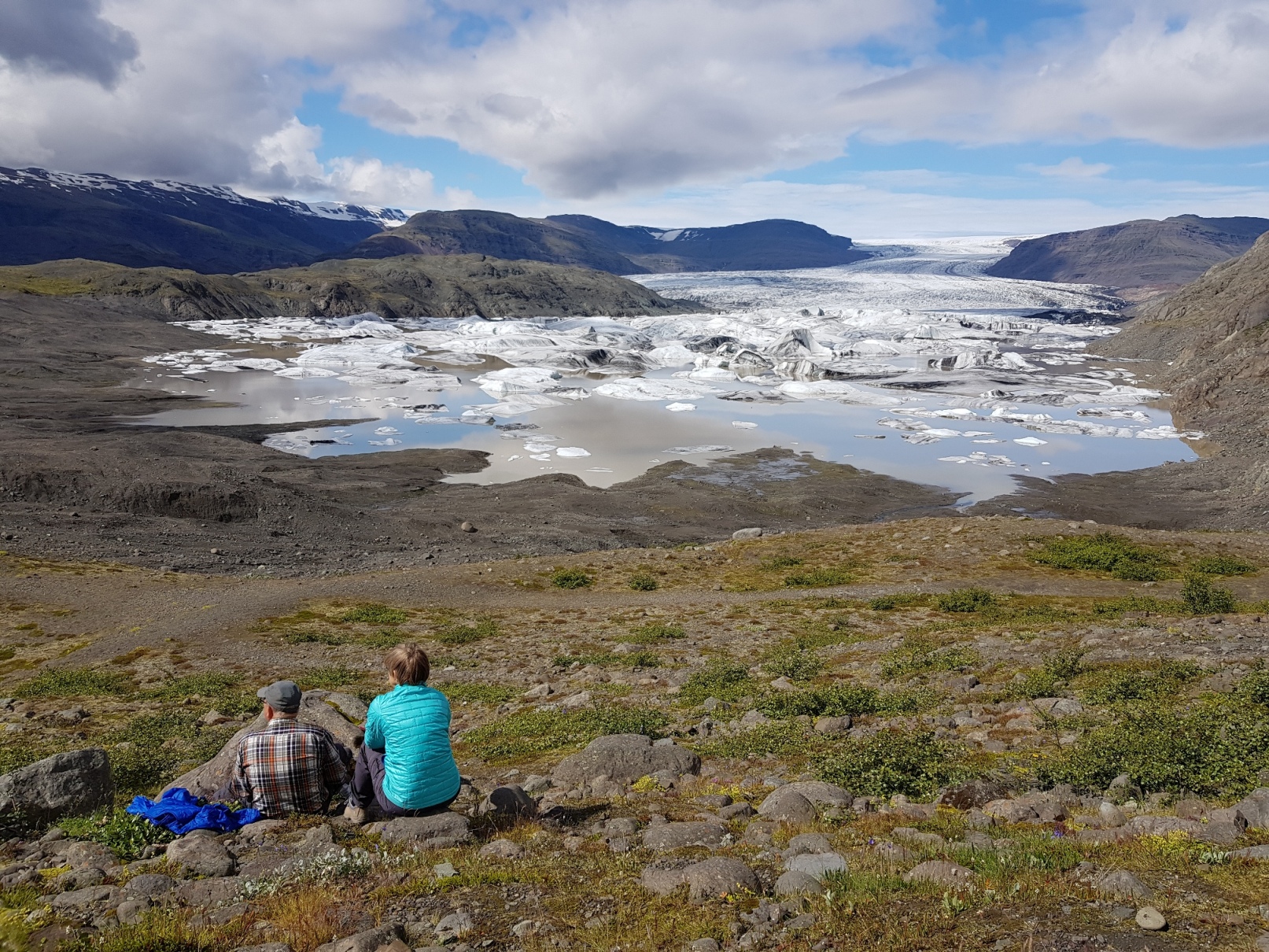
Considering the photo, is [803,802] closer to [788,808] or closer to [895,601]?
[788,808]

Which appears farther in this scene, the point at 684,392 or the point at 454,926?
the point at 684,392

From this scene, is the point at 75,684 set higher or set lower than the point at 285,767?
lower

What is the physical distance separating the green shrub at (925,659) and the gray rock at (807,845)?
7226mm

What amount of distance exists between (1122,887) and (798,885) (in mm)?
1952

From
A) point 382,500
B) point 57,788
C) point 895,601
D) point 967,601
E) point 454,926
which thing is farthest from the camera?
point 382,500

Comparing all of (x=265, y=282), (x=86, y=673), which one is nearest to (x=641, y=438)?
(x=86, y=673)

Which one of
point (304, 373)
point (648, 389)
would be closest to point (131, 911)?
point (648, 389)

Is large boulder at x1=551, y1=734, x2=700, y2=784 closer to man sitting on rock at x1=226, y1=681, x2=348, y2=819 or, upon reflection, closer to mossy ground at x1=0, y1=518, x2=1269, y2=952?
mossy ground at x1=0, y1=518, x2=1269, y2=952

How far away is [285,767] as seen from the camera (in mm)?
7121

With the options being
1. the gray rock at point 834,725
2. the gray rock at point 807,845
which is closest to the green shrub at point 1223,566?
the gray rock at point 834,725

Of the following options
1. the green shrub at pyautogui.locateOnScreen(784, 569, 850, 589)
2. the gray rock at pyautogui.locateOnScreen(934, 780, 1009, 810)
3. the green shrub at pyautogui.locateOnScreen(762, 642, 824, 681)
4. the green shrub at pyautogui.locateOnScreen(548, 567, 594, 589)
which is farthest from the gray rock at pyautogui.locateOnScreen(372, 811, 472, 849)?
the green shrub at pyautogui.locateOnScreen(784, 569, 850, 589)

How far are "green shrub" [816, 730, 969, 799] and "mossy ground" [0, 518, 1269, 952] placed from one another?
4 cm

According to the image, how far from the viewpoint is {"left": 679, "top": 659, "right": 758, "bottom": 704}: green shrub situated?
1227 cm

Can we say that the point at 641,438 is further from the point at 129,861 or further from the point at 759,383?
the point at 129,861
